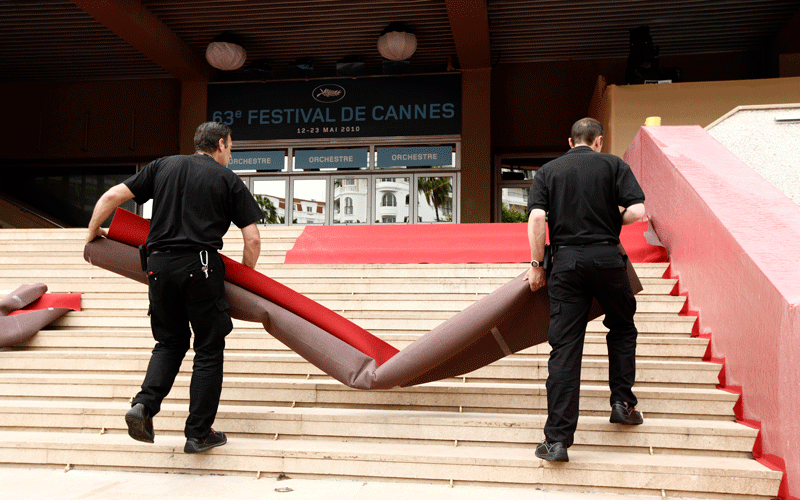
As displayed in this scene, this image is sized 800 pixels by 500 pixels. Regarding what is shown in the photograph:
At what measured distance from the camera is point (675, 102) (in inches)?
329

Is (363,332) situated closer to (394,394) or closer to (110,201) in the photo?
(394,394)

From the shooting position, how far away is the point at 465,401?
120 inches

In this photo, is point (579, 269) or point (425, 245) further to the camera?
point (425, 245)

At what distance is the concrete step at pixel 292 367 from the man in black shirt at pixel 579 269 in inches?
18.9

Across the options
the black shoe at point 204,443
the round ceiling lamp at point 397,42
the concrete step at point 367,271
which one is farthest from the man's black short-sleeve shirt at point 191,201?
the round ceiling lamp at point 397,42

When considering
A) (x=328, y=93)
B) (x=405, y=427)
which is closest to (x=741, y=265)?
(x=405, y=427)

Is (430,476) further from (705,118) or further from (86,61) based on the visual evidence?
(86,61)

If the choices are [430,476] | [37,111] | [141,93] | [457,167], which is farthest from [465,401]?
[37,111]

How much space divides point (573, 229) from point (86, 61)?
38.1ft

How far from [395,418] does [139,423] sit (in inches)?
42.6

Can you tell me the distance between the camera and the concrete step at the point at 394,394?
2920 millimetres

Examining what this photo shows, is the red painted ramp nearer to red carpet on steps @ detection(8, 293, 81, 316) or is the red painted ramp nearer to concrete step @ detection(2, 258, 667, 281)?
red carpet on steps @ detection(8, 293, 81, 316)

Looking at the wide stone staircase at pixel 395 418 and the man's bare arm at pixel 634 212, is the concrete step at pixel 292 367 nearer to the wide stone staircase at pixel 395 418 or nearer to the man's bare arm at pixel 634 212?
the wide stone staircase at pixel 395 418

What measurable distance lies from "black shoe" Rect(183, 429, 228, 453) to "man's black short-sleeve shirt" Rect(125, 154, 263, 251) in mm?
810
